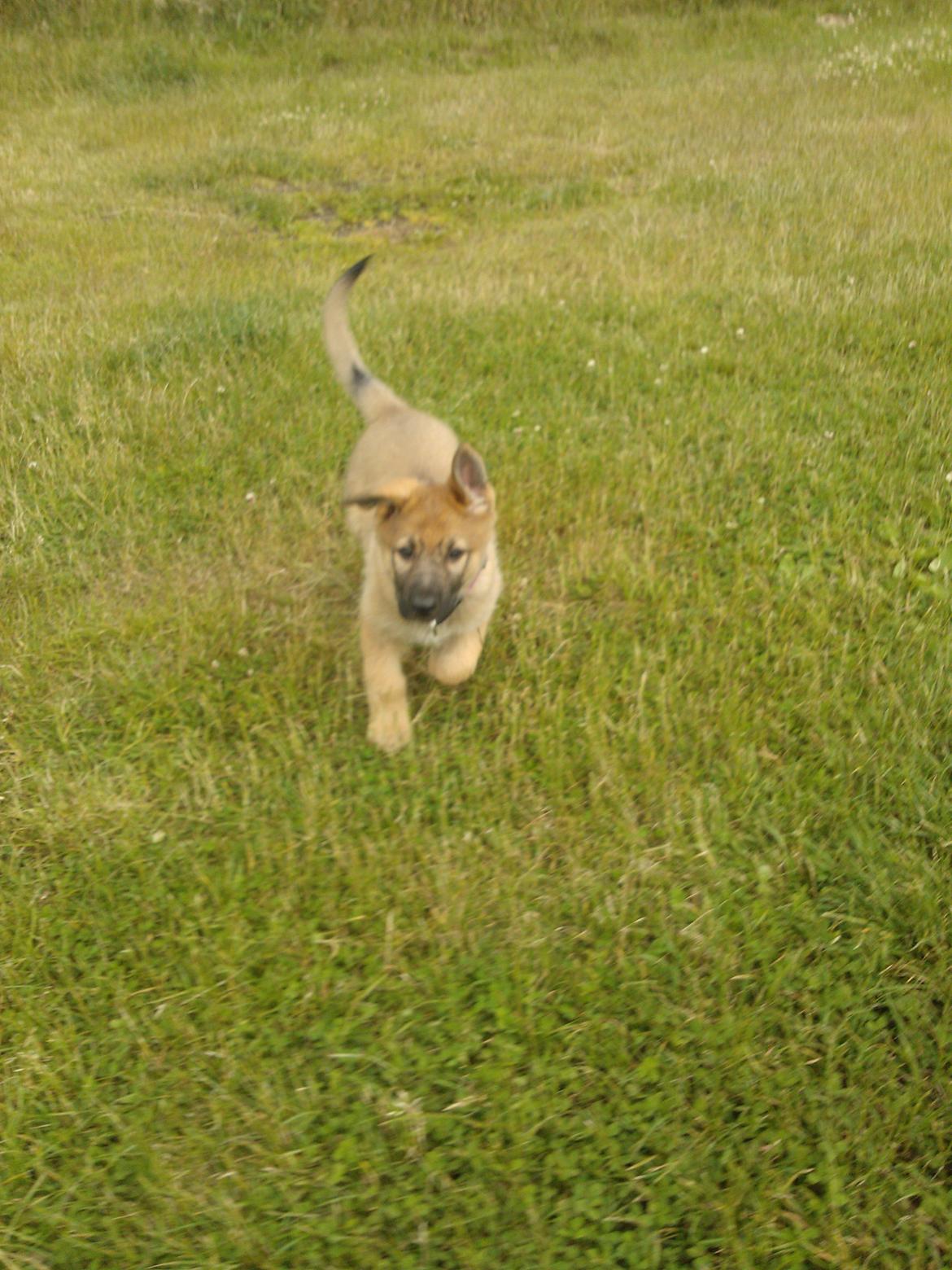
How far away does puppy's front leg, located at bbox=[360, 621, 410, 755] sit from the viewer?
317cm

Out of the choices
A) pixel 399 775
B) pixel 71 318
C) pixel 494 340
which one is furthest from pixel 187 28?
pixel 399 775

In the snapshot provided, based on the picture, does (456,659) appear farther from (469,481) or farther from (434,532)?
(469,481)

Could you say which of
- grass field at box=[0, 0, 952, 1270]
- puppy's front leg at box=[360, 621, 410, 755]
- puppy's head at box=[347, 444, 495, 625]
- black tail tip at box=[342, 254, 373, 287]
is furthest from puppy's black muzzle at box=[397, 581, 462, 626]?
black tail tip at box=[342, 254, 373, 287]

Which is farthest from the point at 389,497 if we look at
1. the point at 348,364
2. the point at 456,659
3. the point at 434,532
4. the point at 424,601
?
the point at 348,364

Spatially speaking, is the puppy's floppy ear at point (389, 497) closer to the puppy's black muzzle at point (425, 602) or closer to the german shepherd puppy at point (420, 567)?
the german shepherd puppy at point (420, 567)

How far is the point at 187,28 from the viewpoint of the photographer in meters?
12.2

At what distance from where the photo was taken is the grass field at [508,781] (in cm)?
212

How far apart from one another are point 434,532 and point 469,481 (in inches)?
7.3

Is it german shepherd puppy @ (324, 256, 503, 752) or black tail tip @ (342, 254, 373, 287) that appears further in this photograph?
black tail tip @ (342, 254, 373, 287)

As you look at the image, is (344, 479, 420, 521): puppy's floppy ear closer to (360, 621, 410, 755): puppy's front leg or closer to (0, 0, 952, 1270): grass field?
(360, 621, 410, 755): puppy's front leg

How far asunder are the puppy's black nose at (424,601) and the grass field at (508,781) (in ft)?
1.42

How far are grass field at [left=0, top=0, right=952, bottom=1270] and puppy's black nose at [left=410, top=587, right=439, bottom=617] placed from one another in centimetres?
43

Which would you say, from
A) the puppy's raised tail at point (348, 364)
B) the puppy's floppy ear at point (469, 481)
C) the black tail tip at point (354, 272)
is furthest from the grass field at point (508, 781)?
the black tail tip at point (354, 272)

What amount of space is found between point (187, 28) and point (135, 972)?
1270cm
